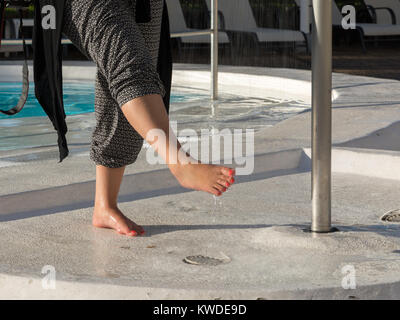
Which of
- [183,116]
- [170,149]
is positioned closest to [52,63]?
[170,149]

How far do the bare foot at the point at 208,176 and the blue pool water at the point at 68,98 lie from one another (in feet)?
13.3

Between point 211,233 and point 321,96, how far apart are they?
507mm

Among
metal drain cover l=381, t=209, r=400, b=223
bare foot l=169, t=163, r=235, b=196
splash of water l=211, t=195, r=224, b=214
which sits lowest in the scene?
splash of water l=211, t=195, r=224, b=214

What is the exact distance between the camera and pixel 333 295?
5.68 ft

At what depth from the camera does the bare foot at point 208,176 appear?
→ 1.84 metres

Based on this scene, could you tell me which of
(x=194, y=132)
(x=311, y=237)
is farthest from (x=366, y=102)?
(x=311, y=237)

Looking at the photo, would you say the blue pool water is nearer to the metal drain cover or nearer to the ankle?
the ankle

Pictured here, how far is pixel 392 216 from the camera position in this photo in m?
2.40

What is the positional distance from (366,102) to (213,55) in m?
1.20

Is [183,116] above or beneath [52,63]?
beneath

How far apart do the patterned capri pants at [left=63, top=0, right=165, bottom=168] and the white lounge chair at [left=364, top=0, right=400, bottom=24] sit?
34.9 feet

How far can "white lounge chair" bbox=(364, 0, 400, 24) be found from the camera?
12.3m

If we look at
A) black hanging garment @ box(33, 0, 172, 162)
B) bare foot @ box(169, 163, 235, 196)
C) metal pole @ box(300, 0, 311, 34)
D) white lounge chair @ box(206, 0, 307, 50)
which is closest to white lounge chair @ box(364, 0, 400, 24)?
metal pole @ box(300, 0, 311, 34)

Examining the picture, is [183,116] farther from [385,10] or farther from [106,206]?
[385,10]
